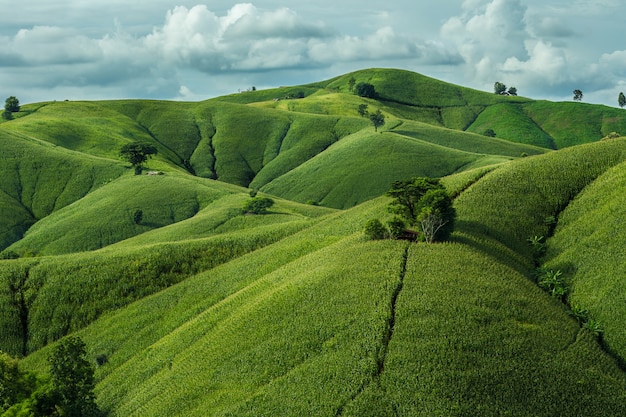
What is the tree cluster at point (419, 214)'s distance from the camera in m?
65.4

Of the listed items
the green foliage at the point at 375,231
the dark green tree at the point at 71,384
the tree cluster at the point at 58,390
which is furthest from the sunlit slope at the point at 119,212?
the green foliage at the point at 375,231

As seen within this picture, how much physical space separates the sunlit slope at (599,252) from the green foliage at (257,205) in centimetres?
7131

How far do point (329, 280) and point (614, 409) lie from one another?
28.9m

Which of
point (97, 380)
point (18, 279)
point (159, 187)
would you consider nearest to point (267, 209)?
point (159, 187)

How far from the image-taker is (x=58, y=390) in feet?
170

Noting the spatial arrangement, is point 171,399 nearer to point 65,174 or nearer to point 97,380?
point 97,380

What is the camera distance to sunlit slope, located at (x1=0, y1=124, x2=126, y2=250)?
156875mm

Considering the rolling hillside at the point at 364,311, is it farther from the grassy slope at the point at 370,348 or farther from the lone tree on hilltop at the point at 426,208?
the lone tree on hilltop at the point at 426,208

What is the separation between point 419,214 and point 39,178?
148223 mm

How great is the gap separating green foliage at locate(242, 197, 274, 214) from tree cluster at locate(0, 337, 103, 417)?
75936mm

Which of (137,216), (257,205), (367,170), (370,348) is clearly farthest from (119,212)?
(370,348)

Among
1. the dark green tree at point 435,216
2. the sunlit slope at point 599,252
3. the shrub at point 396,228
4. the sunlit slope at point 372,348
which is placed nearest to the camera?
the sunlit slope at point 372,348

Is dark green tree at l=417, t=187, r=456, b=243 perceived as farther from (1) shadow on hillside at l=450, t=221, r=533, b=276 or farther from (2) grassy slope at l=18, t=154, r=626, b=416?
(2) grassy slope at l=18, t=154, r=626, b=416

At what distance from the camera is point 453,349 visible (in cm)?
4484
